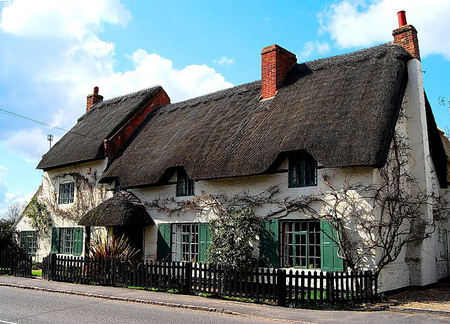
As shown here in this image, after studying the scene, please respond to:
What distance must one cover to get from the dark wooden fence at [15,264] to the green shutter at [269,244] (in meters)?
8.97

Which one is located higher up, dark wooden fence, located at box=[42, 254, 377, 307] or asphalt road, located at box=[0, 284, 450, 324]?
dark wooden fence, located at box=[42, 254, 377, 307]

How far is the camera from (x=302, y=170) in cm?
1307

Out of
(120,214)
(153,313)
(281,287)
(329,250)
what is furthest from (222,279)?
(120,214)

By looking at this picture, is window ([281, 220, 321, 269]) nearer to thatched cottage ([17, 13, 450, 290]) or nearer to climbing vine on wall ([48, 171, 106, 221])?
thatched cottage ([17, 13, 450, 290])

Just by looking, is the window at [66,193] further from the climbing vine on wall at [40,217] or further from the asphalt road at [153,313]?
the asphalt road at [153,313]

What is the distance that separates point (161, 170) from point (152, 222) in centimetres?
213

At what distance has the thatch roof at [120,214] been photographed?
15.7 m

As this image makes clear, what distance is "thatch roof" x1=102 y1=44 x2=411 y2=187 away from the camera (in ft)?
38.7

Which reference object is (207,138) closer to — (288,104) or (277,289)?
(288,104)

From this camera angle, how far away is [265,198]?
1359 cm

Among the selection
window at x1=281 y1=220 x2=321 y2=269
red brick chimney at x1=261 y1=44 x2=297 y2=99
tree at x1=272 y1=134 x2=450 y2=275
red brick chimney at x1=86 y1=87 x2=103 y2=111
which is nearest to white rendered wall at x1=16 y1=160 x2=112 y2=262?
red brick chimney at x1=86 y1=87 x2=103 y2=111

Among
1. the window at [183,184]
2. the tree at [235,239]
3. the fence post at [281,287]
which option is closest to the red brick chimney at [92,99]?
the window at [183,184]

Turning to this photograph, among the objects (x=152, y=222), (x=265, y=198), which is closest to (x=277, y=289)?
(x=265, y=198)

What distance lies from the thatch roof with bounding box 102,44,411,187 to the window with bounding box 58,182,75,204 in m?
3.42
